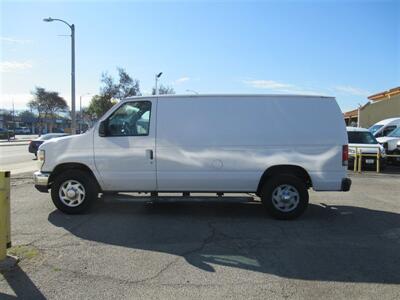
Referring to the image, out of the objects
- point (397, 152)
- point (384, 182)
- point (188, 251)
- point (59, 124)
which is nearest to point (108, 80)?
point (397, 152)

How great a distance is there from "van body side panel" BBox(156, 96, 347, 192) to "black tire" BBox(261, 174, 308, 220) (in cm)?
24

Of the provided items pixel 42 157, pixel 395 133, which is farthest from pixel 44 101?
pixel 42 157

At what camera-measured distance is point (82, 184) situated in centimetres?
817

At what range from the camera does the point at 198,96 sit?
8172mm

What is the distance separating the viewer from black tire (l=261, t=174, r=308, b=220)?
798 centimetres

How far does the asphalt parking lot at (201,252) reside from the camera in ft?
15.6

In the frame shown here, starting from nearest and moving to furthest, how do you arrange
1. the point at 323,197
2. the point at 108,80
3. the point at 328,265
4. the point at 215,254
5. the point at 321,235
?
the point at 328,265
the point at 215,254
the point at 321,235
the point at 323,197
the point at 108,80

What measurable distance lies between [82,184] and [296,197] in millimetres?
3807

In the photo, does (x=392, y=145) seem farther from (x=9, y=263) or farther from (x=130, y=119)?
(x=9, y=263)

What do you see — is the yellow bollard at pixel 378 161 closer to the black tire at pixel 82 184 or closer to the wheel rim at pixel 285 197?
the wheel rim at pixel 285 197

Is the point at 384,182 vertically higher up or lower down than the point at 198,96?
lower down

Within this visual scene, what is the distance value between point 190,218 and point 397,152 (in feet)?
49.6

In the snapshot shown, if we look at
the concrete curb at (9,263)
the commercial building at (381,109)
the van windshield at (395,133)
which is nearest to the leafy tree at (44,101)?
the commercial building at (381,109)

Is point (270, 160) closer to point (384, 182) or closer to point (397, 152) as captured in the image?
point (384, 182)
